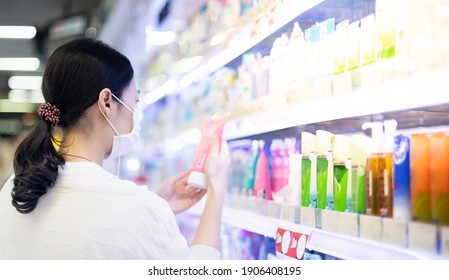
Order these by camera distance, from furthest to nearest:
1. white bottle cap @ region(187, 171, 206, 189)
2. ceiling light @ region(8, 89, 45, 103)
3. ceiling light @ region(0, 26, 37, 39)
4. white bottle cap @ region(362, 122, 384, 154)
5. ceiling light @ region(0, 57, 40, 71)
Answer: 1. ceiling light @ region(8, 89, 45, 103)
2. ceiling light @ region(0, 57, 40, 71)
3. ceiling light @ region(0, 26, 37, 39)
4. white bottle cap @ region(187, 171, 206, 189)
5. white bottle cap @ region(362, 122, 384, 154)

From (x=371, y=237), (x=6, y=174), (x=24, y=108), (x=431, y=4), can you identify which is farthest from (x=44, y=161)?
(x=6, y=174)

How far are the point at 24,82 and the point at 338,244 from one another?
10.4 ft

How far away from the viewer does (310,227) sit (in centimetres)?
162

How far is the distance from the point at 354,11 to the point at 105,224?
0.86 metres

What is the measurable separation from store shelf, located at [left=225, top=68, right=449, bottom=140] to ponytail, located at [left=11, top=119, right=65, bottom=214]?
25.7 inches

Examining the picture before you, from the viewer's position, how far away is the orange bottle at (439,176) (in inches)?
45.2

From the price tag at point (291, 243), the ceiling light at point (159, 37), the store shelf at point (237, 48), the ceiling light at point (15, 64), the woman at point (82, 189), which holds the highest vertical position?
the ceiling light at point (159, 37)

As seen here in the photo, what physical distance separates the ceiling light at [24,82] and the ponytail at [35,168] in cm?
250

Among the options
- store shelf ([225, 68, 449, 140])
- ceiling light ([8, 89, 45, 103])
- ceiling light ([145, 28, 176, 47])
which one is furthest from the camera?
ceiling light ([8, 89, 45, 103])

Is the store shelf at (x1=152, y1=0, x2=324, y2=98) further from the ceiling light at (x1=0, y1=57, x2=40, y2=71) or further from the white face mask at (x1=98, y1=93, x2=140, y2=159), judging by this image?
the ceiling light at (x1=0, y1=57, x2=40, y2=71)

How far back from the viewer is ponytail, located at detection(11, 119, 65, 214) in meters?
1.50

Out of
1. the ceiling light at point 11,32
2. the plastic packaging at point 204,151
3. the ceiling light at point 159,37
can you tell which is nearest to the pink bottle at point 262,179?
the plastic packaging at point 204,151

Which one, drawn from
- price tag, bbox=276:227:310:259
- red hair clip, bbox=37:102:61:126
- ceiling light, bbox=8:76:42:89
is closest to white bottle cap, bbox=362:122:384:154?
price tag, bbox=276:227:310:259

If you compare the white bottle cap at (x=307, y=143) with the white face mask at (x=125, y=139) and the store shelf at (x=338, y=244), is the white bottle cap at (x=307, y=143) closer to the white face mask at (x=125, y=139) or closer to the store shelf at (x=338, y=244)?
the store shelf at (x=338, y=244)
